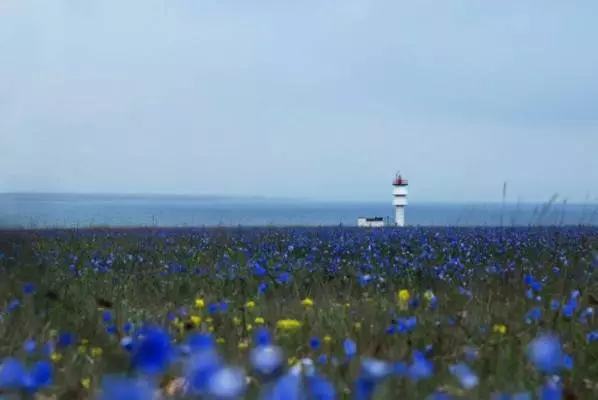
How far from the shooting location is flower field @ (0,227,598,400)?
1846 mm

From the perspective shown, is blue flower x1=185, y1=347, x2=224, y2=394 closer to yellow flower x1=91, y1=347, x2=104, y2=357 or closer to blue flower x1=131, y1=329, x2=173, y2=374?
blue flower x1=131, y1=329, x2=173, y2=374

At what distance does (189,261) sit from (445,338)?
15.6ft

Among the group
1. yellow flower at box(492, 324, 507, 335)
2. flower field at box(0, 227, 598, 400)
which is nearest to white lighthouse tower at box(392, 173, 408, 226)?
flower field at box(0, 227, 598, 400)

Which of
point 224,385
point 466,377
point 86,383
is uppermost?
point 224,385

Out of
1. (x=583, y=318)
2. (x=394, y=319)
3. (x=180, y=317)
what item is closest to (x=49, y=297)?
(x=180, y=317)

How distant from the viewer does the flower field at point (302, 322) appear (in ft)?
6.06

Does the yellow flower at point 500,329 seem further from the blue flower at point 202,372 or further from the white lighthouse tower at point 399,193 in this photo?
the white lighthouse tower at point 399,193

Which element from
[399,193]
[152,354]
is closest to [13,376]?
[152,354]

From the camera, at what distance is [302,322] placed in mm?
4219

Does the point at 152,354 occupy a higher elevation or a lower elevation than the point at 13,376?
higher

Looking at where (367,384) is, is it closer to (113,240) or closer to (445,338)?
(445,338)

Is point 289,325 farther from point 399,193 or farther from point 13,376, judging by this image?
point 399,193

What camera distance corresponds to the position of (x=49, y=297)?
4.68 metres

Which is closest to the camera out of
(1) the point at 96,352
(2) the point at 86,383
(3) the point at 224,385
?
(3) the point at 224,385
